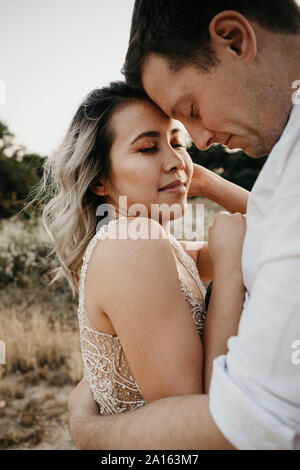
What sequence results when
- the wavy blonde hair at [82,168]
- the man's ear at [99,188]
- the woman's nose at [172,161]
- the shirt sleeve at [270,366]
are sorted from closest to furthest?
the shirt sleeve at [270,366] < the woman's nose at [172,161] < the wavy blonde hair at [82,168] < the man's ear at [99,188]

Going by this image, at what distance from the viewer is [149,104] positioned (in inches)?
83.6

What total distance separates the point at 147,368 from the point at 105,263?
1.54 feet

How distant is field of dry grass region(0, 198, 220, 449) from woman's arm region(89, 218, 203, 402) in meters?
2.40

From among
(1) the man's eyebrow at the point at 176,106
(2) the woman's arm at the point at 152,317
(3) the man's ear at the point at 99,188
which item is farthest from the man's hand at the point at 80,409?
(1) the man's eyebrow at the point at 176,106

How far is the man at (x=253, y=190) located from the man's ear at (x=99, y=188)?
0.65 metres

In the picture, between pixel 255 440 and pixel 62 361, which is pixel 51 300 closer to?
pixel 62 361

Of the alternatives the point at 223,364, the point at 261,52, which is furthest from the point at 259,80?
the point at 223,364

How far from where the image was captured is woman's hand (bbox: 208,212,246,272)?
5.43 feet

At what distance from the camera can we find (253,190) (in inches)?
55.9

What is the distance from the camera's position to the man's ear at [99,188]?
2.38m

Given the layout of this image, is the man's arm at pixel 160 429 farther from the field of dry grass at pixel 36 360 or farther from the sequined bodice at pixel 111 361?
the field of dry grass at pixel 36 360

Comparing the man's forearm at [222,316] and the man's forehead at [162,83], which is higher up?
the man's forehead at [162,83]

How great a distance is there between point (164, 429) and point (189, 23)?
152 cm

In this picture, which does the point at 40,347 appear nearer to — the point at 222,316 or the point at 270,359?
the point at 222,316
